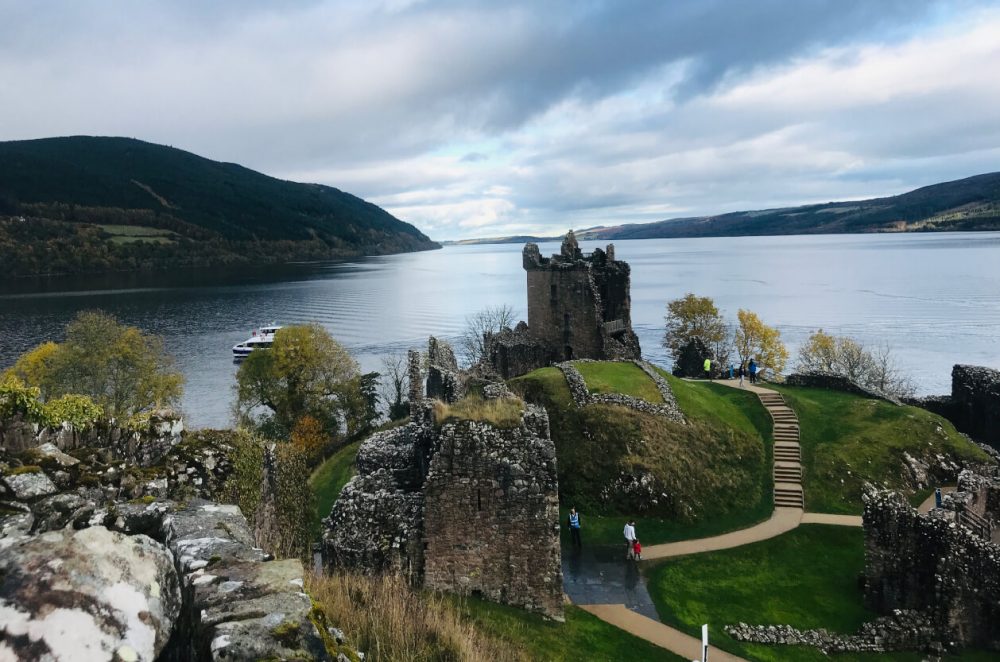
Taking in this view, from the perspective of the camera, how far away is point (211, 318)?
317ft

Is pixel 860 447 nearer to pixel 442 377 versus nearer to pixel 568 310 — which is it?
pixel 442 377

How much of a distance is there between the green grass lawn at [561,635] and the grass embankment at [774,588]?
2.22 metres

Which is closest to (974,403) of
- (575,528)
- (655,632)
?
(575,528)

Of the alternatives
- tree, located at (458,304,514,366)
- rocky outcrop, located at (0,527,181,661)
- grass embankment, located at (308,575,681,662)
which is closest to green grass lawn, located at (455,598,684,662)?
grass embankment, located at (308,575,681,662)

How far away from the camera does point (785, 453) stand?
2553 cm

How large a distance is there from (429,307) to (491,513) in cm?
10819

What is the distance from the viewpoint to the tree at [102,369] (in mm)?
39719

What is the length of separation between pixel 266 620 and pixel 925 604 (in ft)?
60.8

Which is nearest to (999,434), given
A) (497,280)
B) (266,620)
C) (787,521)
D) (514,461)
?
(787,521)

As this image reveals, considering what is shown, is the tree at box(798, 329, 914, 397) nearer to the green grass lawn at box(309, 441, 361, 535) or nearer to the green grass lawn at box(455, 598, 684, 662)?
the green grass lawn at box(309, 441, 361, 535)

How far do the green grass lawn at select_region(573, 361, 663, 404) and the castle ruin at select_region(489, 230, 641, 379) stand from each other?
8706mm

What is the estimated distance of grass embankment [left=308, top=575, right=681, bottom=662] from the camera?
680 cm

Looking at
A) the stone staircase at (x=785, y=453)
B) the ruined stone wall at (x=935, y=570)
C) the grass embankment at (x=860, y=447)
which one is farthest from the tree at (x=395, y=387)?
the ruined stone wall at (x=935, y=570)

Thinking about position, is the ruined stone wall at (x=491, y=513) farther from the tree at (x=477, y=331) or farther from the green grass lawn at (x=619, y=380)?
the tree at (x=477, y=331)
